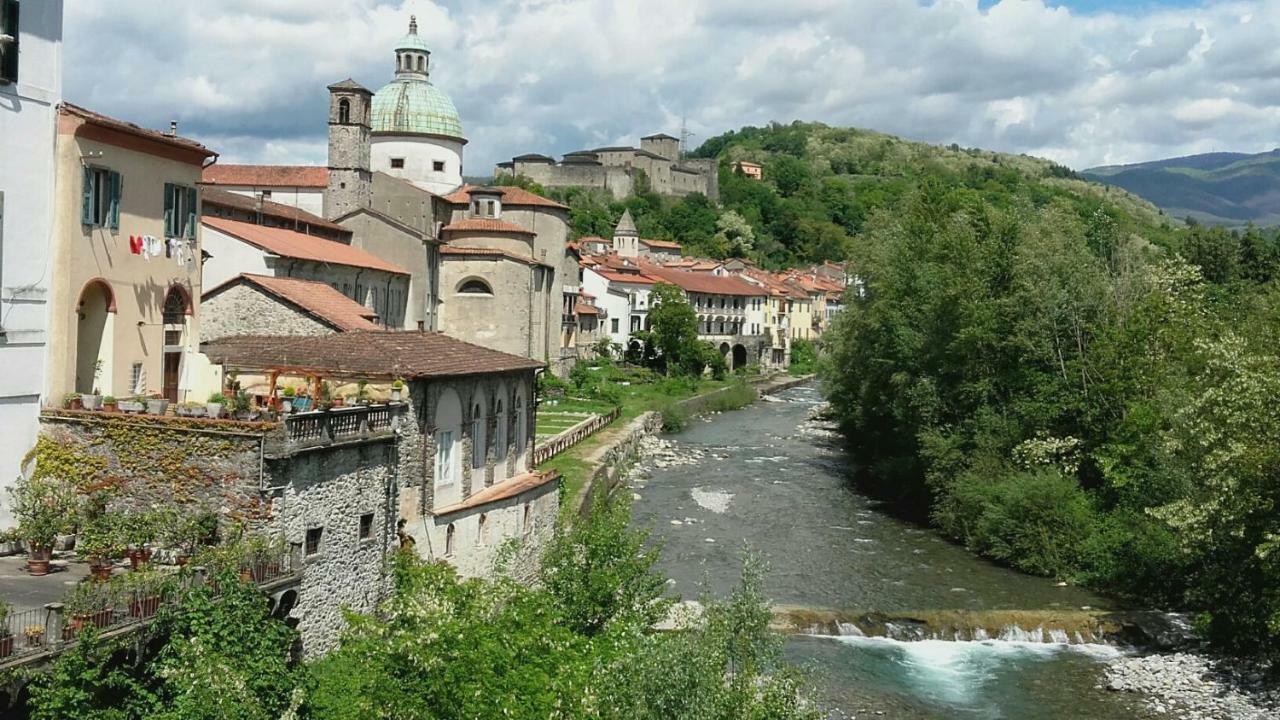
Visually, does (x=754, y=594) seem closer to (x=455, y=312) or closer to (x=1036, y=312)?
(x=1036, y=312)

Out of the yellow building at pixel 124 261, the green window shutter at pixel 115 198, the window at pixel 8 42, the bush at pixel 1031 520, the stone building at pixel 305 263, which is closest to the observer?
the window at pixel 8 42

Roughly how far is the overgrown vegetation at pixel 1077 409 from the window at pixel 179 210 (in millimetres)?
20533

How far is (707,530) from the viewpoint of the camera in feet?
122

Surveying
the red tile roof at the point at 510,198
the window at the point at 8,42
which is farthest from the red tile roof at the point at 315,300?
the red tile roof at the point at 510,198

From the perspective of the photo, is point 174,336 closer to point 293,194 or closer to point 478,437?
point 478,437

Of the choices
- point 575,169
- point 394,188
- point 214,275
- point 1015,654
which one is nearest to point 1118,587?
point 1015,654

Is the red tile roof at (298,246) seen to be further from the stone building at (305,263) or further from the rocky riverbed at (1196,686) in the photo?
the rocky riverbed at (1196,686)

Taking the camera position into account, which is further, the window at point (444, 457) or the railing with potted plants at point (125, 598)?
the window at point (444, 457)

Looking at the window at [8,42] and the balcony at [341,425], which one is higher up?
the window at [8,42]

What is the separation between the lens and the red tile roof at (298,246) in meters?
33.5

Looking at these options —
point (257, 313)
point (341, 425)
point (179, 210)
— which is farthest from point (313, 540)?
point (257, 313)

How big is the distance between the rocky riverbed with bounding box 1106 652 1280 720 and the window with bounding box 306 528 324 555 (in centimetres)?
1571

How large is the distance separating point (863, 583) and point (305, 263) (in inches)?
729

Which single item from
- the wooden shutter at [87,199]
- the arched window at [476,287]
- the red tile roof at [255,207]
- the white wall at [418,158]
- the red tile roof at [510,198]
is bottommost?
the wooden shutter at [87,199]
